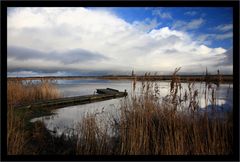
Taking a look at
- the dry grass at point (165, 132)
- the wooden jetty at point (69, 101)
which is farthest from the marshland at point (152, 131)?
the wooden jetty at point (69, 101)

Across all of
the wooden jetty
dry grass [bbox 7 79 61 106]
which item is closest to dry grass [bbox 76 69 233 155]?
the wooden jetty

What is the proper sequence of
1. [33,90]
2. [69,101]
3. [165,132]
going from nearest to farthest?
[165,132] < [69,101] < [33,90]

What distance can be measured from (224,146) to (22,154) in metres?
2.18

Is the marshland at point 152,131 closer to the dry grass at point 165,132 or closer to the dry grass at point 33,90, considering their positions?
the dry grass at point 165,132

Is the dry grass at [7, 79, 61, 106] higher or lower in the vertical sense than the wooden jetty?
higher

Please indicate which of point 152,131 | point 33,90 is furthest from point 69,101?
point 152,131

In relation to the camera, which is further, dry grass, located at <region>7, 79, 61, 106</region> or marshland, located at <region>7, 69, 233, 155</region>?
dry grass, located at <region>7, 79, 61, 106</region>

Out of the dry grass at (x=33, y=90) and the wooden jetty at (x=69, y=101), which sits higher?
the dry grass at (x=33, y=90)

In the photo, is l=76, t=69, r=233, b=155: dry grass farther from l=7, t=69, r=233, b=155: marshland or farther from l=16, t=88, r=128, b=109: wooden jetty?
l=16, t=88, r=128, b=109: wooden jetty

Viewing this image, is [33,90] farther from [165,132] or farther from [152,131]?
[165,132]

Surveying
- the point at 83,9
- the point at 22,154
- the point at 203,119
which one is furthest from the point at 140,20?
the point at 22,154

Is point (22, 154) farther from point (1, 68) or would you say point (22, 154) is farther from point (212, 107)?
point (212, 107)

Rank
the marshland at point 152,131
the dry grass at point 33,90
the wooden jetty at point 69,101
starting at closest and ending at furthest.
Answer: the marshland at point 152,131, the wooden jetty at point 69,101, the dry grass at point 33,90

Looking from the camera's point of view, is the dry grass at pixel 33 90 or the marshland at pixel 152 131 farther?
the dry grass at pixel 33 90
